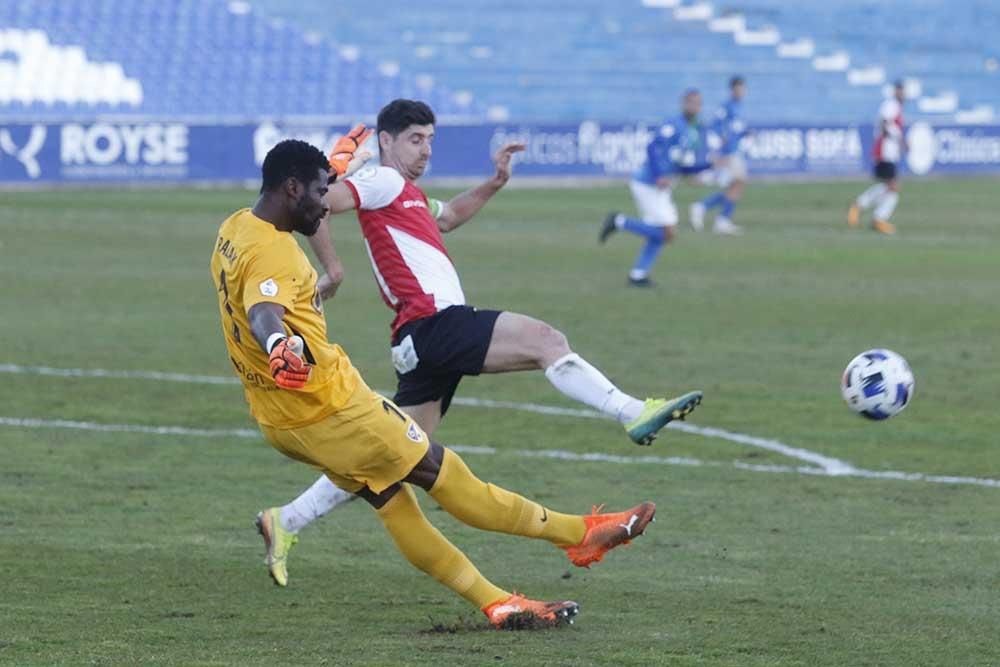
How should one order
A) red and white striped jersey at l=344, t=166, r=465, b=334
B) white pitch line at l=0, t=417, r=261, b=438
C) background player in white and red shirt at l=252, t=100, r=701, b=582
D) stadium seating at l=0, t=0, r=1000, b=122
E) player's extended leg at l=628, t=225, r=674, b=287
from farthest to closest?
stadium seating at l=0, t=0, r=1000, b=122
player's extended leg at l=628, t=225, r=674, b=287
white pitch line at l=0, t=417, r=261, b=438
red and white striped jersey at l=344, t=166, r=465, b=334
background player in white and red shirt at l=252, t=100, r=701, b=582

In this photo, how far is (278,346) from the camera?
5.71m

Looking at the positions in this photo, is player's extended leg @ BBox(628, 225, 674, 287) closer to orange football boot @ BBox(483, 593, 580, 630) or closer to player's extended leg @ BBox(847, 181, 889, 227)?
player's extended leg @ BBox(847, 181, 889, 227)

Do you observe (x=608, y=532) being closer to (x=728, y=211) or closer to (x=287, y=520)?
(x=287, y=520)

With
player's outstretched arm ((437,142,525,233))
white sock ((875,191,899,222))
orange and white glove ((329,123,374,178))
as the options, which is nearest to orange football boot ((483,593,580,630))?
orange and white glove ((329,123,374,178))

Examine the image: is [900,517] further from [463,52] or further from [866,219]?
[463,52]

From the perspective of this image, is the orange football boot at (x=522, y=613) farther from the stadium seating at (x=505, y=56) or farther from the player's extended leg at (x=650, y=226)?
the stadium seating at (x=505, y=56)

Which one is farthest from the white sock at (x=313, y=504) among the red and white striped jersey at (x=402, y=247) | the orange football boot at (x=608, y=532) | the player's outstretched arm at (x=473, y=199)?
the player's outstretched arm at (x=473, y=199)

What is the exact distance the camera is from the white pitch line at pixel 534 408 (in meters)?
10.6

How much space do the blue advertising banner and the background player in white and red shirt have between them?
2543 centimetres

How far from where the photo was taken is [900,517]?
8.99 m

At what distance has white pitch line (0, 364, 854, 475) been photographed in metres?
10.6

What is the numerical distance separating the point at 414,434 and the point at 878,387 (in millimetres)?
2712

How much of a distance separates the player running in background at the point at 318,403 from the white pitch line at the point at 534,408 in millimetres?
4111

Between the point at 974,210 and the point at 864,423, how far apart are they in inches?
867
